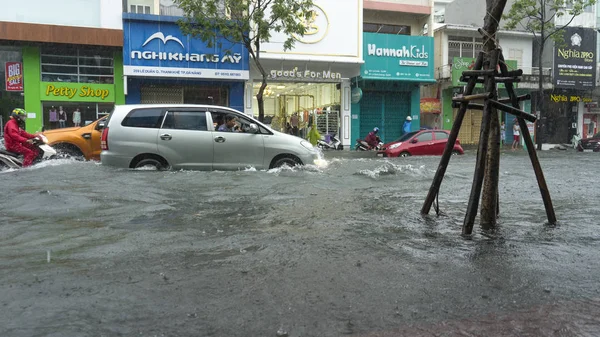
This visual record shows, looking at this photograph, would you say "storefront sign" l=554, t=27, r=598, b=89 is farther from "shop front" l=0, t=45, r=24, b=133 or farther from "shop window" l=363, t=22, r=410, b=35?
"shop front" l=0, t=45, r=24, b=133

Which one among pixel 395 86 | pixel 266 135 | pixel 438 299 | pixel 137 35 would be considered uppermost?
pixel 137 35

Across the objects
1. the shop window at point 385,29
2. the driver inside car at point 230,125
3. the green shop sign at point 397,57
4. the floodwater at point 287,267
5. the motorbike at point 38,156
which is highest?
the shop window at point 385,29

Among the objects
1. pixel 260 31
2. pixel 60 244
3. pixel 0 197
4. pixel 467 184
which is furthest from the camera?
pixel 260 31

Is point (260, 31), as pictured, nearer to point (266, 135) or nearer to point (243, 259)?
point (266, 135)

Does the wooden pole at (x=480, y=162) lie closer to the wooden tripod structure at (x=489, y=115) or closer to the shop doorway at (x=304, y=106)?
the wooden tripod structure at (x=489, y=115)

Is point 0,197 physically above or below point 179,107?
below

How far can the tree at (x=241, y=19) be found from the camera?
691 inches

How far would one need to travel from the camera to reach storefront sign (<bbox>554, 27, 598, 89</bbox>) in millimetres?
28484

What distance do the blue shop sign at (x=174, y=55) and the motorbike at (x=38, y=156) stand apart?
9.96 metres

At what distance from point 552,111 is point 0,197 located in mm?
32414

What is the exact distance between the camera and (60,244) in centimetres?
405

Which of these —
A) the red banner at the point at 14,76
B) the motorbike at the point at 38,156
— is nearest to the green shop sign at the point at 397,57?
the red banner at the point at 14,76

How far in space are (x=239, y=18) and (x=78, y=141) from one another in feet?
31.0

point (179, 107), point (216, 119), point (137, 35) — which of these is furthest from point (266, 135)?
point (137, 35)
